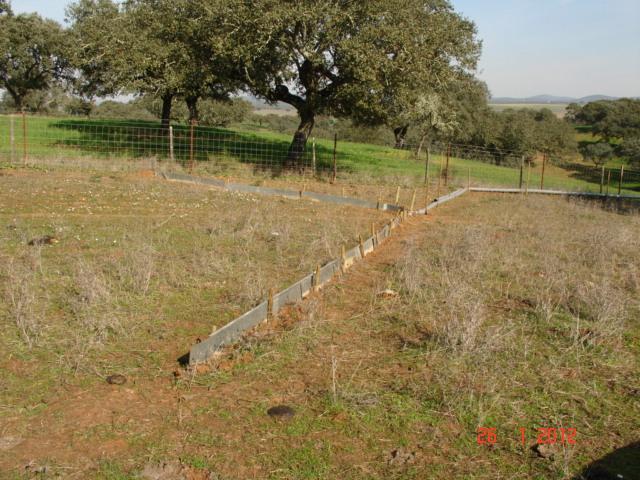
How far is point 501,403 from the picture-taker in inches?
158

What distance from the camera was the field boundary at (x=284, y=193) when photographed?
13.2 meters

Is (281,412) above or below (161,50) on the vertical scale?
below

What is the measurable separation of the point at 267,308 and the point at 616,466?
3.10 meters

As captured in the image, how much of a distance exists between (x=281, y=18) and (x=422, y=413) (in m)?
13.2

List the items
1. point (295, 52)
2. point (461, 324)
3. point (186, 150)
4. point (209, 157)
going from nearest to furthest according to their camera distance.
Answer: point (461, 324)
point (295, 52)
point (209, 157)
point (186, 150)

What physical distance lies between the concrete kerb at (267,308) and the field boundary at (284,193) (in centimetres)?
432

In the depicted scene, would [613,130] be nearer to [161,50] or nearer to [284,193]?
[161,50]

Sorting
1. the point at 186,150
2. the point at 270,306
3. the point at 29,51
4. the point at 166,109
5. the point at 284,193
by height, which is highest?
the point at 29,51

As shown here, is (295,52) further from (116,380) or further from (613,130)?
(613,130)

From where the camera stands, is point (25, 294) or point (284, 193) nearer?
point (25, 294)

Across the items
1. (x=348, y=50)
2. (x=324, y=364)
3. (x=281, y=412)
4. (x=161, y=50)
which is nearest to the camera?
(x=281, y=412)

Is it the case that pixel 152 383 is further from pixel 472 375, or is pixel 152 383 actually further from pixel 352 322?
pixel 472 375

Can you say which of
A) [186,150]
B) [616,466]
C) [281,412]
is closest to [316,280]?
[281,412]

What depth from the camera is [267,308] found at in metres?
5.38
